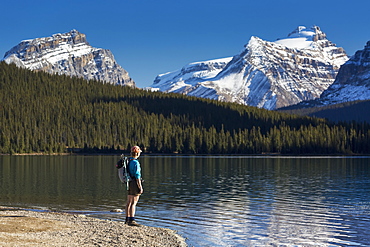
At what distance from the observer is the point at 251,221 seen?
140 feet

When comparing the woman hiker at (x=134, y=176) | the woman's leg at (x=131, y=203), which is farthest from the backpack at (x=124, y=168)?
the woman's leg at (x=131, y=203)

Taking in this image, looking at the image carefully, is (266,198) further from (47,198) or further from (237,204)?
(47,198)

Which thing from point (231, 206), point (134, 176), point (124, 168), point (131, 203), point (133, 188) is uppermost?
point (124, 168)

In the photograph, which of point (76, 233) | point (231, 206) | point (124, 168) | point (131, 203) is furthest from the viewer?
point (231, 206)

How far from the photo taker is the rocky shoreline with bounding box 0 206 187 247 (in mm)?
30562

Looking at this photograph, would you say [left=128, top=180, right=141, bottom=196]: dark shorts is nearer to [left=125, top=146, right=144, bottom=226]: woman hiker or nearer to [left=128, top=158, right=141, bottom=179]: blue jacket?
[left=125, top=146, right=144, bottom=226]: woman hiker

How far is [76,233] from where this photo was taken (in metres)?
33.6

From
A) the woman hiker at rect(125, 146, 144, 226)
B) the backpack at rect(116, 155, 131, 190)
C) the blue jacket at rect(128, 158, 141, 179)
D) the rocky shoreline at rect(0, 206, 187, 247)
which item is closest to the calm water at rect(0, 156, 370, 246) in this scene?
the rocky shoreline at rect(0, 206, 187, 247)

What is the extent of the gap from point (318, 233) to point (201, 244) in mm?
8515

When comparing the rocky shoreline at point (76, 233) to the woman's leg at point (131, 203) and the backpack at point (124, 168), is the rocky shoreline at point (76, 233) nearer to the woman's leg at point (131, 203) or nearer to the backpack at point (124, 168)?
the woman's leg at point (131, 203)

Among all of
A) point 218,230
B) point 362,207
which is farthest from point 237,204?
point 218,230

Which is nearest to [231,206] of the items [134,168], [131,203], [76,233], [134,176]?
[131,203]

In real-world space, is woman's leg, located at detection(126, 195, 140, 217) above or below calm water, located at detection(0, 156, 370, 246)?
above

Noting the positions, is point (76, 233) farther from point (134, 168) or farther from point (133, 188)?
point (134, 168)
